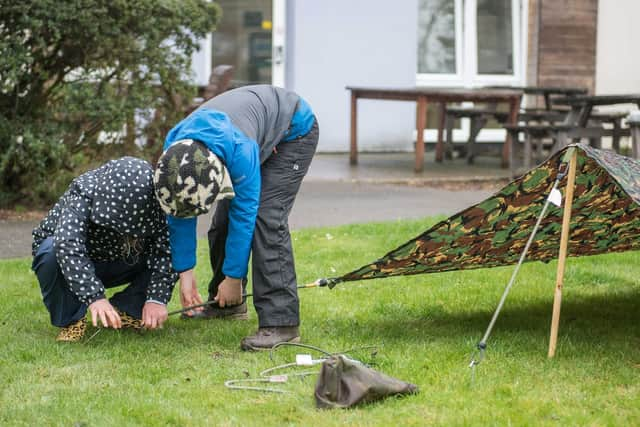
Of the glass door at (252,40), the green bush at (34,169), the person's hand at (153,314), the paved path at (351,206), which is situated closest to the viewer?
the person's hand at (153,314)

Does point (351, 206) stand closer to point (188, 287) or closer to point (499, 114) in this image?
point (499, 114)

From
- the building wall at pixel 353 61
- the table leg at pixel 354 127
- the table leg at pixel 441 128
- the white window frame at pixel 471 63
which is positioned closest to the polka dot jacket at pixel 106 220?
the table leg at pixel 354 127

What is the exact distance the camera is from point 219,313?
501cm

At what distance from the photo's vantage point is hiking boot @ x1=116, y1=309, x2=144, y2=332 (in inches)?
183

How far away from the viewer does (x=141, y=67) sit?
27.4ft

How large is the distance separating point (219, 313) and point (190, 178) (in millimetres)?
1411

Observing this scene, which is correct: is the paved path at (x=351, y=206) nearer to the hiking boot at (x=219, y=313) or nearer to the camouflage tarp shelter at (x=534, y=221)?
the hiking boot at (x=219, y=313)

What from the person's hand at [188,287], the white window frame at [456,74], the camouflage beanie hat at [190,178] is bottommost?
the person's hand at [188,287]

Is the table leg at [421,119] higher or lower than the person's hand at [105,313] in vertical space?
higher

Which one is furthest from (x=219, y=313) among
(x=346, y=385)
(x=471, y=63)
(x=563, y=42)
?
(x=471, y=63)

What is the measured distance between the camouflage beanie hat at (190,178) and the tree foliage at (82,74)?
3838 mm

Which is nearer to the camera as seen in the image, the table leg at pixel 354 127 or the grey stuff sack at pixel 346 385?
the grey stuff sack at pixel 346 385

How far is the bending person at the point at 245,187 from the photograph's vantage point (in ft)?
12.4

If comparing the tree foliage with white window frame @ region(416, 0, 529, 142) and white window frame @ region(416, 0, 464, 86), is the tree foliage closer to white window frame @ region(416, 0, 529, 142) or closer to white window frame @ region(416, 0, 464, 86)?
white window frame @ region(416, 0, 464, 86)
